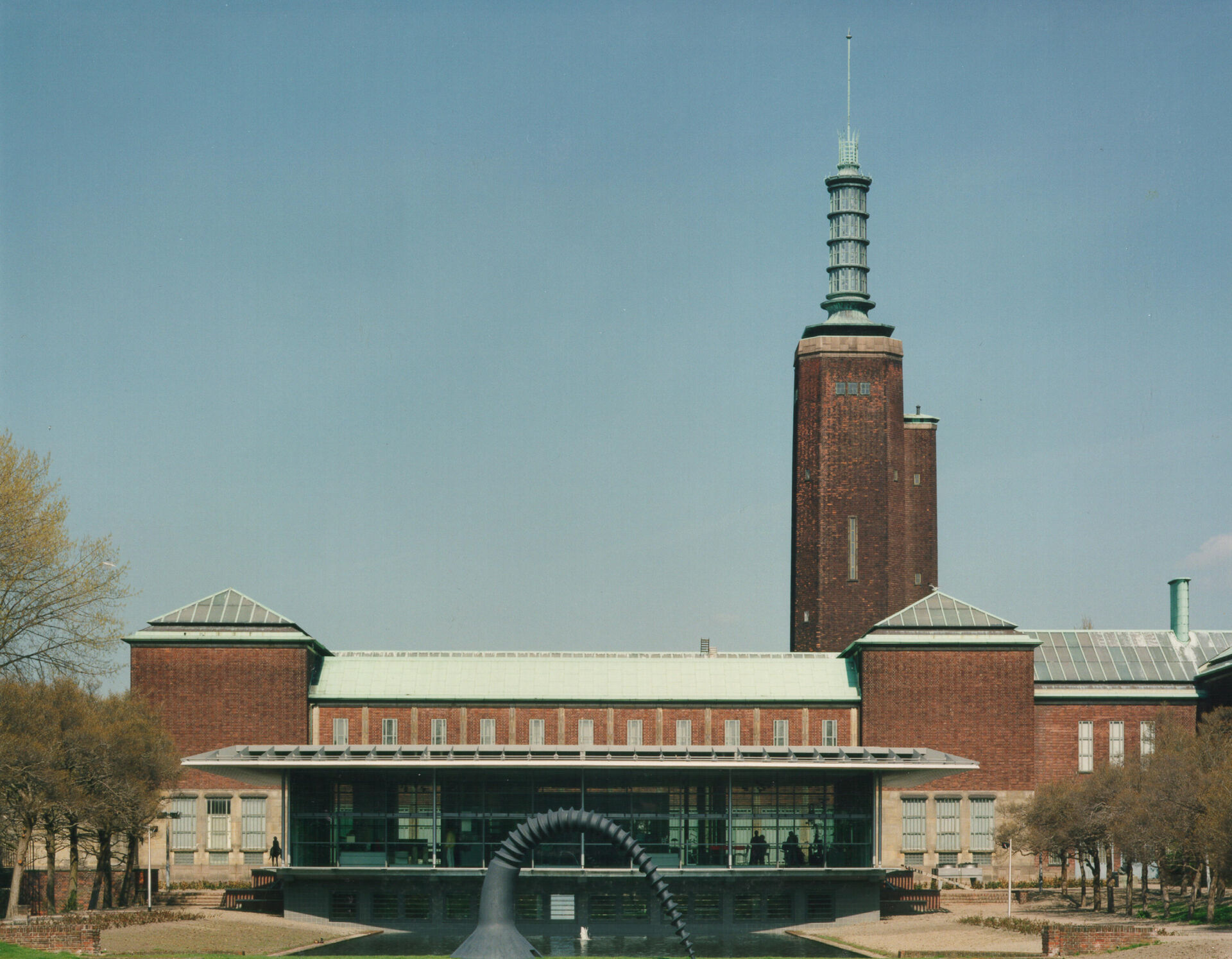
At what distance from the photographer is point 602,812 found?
64188mm

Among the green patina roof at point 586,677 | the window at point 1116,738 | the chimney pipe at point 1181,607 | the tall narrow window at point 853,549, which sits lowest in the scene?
the window at point 1116,738

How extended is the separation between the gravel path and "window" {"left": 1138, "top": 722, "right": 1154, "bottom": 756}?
3977 centimetres

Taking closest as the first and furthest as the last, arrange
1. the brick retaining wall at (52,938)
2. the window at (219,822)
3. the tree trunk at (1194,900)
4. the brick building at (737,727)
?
the brick retaining wall at (52,938), the tree trunk at (1194,900), the brick building at (737,727), the window at (219,822)

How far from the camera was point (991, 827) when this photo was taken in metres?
78.1

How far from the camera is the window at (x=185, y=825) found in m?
76.2

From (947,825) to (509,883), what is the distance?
3700cm

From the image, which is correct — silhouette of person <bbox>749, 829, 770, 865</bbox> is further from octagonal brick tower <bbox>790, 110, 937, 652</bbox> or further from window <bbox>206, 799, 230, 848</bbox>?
octagonal brick tower <bbox>790, 110, 937, 652</bbox>

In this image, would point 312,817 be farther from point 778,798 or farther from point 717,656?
point 717,656

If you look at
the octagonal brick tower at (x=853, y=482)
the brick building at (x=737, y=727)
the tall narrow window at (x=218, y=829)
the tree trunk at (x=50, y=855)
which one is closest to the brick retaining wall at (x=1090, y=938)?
the brick building at (x=737, y=727)

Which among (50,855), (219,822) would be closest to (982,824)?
(219,822)

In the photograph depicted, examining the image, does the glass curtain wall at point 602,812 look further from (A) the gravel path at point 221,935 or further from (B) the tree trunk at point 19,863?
(B) the tree trunk at point 19,863

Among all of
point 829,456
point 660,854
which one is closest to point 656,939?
point 660,854

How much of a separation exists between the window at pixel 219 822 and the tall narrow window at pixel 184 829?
0.64m

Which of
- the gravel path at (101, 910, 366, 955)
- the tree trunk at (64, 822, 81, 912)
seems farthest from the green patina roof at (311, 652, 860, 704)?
the gravel path at (101, 910, 366, 955)
